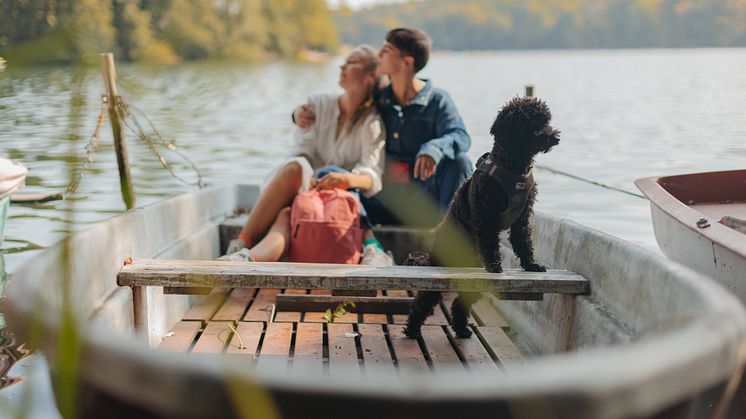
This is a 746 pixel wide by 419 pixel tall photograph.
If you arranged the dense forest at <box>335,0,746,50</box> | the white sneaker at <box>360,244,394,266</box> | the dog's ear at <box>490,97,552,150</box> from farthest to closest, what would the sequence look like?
the dense forest at <box>335,0,746,50</box> → the white sneaker at <box>360,244,394,266</box> → the dog's ear at <box>490,97,552,150</box>

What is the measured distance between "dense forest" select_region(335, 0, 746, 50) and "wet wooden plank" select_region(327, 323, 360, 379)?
196ft

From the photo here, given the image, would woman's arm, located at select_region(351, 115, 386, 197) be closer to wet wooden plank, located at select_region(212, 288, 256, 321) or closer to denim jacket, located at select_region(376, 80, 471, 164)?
denim jacket, located at select_region(376, 80, 471, 164)

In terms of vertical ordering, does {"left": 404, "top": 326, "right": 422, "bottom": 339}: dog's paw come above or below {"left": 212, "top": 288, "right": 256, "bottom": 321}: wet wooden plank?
above

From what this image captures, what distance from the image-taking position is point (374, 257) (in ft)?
12.5

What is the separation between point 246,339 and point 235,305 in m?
0.54

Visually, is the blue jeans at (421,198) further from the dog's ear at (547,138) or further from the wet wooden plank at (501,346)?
the dog's ear at (547,138)

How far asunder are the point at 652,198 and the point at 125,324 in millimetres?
2760

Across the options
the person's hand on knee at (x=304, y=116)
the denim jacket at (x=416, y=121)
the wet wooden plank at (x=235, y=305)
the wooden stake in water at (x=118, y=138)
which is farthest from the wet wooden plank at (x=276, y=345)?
the wooden stake in water at (x=118, y=138)

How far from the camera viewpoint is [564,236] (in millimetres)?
3096

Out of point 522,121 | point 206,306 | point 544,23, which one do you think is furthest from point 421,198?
point 544,23

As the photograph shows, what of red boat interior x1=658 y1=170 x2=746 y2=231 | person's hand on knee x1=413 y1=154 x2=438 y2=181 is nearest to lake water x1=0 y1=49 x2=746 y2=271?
person's hand on knee x1=413 y1=154 x2=438 y2=181

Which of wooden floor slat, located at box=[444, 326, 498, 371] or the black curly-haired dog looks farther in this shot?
wooden floor slat, located at box=[444, 326, 498, 371]

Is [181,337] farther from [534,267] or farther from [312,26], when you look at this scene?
[312,26]

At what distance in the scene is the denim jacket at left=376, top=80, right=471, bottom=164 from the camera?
4328 mm
